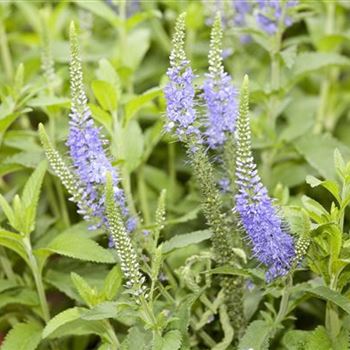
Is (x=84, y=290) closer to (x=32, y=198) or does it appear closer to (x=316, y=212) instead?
(x=32, y=198)

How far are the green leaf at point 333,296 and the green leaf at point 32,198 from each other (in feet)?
1.95

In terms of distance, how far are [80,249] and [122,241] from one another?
27 centimetres

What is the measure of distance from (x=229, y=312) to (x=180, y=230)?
382 millimetres

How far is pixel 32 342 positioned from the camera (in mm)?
1543

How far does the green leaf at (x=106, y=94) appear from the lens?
1673 millimetres

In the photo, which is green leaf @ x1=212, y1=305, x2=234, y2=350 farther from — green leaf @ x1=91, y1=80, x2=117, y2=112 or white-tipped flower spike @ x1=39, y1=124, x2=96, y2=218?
green leaf @ x1=91, y1=80, x2=117, y2=112

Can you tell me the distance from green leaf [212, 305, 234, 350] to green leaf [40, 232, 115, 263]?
11.3 inches

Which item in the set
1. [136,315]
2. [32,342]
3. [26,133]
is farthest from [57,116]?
[136,315]

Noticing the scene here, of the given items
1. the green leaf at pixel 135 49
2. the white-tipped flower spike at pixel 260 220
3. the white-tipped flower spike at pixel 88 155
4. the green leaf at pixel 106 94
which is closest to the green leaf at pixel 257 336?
the white-tipped flower spike at pixel 260 220

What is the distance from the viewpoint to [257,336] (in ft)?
4.63

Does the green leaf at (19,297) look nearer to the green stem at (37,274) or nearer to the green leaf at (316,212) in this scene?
the green stem at (37,274)

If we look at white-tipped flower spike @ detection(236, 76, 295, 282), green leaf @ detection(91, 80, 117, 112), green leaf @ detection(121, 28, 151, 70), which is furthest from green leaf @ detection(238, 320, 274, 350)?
green leaf @ detection(121, 28, 151, 70)

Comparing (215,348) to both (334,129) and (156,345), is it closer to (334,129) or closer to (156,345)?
(156,345)

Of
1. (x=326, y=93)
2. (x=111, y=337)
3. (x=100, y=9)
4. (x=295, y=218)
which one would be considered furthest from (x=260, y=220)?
(x=326, y=93)
